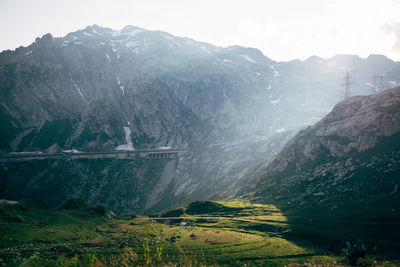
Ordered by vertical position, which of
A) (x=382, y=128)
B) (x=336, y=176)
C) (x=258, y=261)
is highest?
(x=382, y=128)

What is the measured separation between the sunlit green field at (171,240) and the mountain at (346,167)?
787 inches

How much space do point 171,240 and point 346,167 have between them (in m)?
83.6

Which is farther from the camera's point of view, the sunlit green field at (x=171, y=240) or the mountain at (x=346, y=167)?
the mountain at (x=346, y=167)

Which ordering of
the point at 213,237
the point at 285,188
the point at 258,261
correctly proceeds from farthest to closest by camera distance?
the point at 285,188, the point at 213,237, the point at 258,261

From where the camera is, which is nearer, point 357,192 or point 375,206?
point 375,206

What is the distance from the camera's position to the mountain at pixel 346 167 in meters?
Result: 87.4

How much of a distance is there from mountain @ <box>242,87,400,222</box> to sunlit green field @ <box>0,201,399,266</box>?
20.0 meters

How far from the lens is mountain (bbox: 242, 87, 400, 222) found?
87375 millimetres

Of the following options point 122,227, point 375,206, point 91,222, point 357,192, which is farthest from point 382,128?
point 91,222

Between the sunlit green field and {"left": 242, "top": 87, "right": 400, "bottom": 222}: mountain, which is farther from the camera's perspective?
{"left": 242, "top": 87, "right": 400, "bottom": 222}: mountain

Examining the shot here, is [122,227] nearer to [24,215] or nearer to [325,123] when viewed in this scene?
[24,215]

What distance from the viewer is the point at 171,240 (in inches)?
2803

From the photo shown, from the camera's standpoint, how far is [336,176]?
106875mm

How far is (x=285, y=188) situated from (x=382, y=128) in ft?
168
